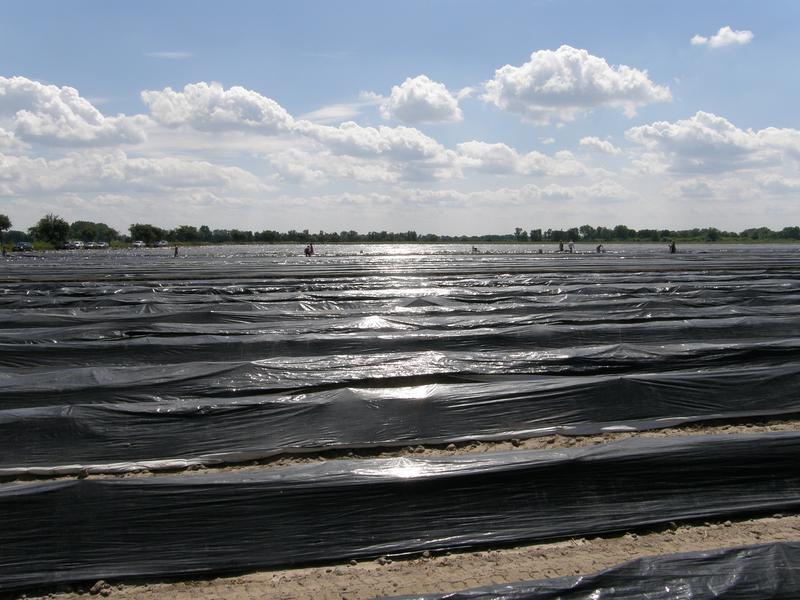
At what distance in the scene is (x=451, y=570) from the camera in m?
3.87

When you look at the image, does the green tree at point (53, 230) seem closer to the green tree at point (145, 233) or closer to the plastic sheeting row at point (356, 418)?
the green tree at point (145, 233)

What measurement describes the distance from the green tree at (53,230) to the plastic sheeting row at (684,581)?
87.9 metres

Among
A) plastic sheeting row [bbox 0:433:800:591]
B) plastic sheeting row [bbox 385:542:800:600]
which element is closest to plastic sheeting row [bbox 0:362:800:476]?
plastic sheeting row [bbox 0:433:800:591]

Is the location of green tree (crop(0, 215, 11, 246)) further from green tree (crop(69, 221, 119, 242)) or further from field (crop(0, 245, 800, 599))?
field (crop(0, 245, 800, 599))

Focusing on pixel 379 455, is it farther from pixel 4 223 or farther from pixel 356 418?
pixel 4 223

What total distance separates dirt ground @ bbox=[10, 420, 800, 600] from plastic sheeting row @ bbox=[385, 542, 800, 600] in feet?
1.69

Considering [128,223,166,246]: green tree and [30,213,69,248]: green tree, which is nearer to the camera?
[30,213,69,248]: green tree

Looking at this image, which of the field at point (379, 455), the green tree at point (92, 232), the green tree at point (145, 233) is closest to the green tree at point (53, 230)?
the green tree at point (92, 232)

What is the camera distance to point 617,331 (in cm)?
978

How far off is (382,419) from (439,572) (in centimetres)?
219

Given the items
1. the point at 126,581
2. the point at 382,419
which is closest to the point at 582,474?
the point at 382,419

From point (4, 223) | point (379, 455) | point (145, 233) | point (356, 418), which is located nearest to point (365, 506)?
point (379, 455)

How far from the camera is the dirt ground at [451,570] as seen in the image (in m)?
3.69

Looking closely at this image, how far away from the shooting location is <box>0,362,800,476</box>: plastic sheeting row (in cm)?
550
